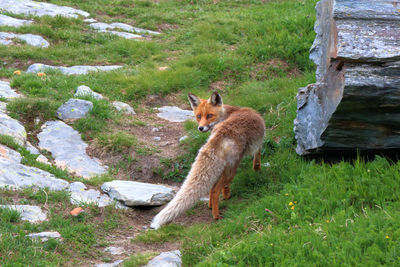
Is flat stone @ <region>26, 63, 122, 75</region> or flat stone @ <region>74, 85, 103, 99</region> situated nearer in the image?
flat stone @ <region>74, 85, 103, 99</region>

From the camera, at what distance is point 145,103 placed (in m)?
Answer: 9.49

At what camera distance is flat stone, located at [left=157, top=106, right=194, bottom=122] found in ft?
29.5

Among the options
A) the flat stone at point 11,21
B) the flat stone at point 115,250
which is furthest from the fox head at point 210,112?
the flat stone at point 11,21

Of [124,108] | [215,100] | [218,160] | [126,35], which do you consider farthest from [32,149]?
[126,35]

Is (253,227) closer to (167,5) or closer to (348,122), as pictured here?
(348,122)

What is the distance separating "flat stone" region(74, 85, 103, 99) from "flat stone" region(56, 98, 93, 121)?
1.13 feet

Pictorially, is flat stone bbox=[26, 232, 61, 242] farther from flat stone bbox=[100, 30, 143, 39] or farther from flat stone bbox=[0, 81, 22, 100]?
flat stone bbox=[100, 30, 143, 39]

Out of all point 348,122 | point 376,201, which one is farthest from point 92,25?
point 376,201

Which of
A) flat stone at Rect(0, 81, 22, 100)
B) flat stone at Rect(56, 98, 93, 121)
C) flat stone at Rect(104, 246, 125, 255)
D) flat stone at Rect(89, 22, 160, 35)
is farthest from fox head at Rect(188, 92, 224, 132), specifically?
flat stone at Rect(89, 22, 160, 35)

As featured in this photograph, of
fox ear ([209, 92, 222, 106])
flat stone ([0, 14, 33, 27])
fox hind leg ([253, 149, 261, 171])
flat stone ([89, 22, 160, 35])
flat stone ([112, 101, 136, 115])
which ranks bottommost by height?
fox hind leg ([253, 149, 261, 171])

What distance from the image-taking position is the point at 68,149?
289 inches

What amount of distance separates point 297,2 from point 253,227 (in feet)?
34.8

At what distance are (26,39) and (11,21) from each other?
1.46 meters

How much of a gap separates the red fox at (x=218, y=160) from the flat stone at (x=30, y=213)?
1403 mm
